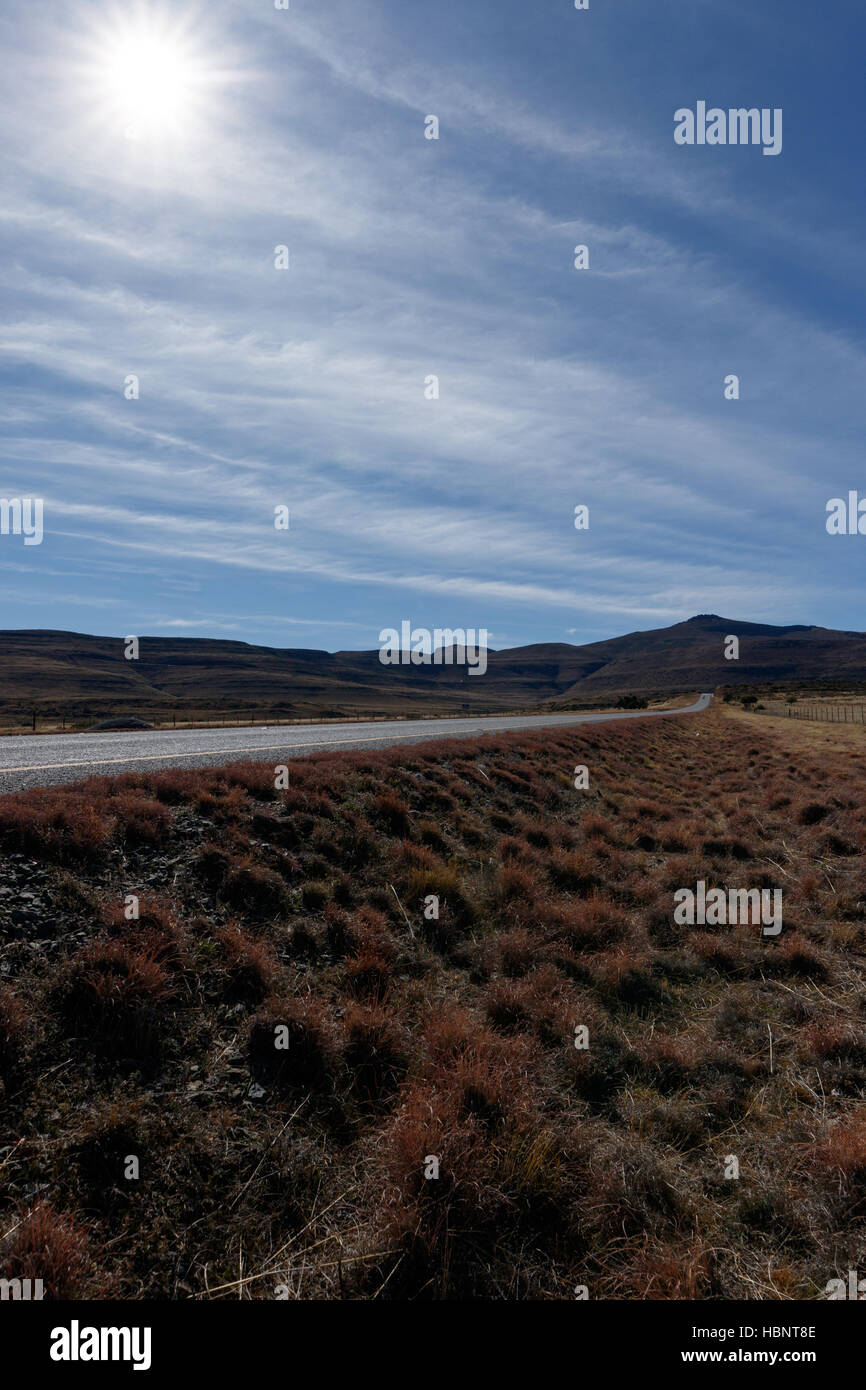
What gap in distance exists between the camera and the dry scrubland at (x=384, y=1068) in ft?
12.0

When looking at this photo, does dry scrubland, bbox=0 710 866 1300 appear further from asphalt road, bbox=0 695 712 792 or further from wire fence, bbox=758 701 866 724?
wire fence, bbox=758 701 866 724

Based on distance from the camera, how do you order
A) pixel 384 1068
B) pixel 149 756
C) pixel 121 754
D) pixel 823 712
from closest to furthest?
pixel 384 1068 < pixel 149 756 < pixel 121 754 < pixel 823 712

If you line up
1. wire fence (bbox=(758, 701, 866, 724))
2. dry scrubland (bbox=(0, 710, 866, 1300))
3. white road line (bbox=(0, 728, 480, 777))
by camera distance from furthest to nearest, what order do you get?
wire fence (bbox=(758, 701, 866, 724)), white road line (bbox=(0, 728, 480, 777)), dry scrubland (bbox=(0, 710, 866, 1300))

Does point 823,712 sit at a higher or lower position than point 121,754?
lower

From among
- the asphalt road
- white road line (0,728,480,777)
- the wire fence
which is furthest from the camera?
the wire fence

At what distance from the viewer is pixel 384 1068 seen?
523cm

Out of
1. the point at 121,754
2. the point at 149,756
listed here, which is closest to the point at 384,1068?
the point at 149,756

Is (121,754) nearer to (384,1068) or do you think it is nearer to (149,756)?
(149,756)

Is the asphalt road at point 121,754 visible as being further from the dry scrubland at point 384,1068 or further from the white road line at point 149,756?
the dry scrubland at point 384,1068

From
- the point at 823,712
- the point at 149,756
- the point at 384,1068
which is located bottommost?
the point at 384,1068

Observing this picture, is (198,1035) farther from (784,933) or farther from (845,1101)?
(784,933)

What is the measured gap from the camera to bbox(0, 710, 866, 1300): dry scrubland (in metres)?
3.65

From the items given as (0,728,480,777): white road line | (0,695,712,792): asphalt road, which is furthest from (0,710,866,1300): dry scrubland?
(0,728,480,777): white road line

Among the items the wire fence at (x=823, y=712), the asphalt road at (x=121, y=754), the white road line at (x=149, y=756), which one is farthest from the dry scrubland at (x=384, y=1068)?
the wire fence at (x=823, y=712)
